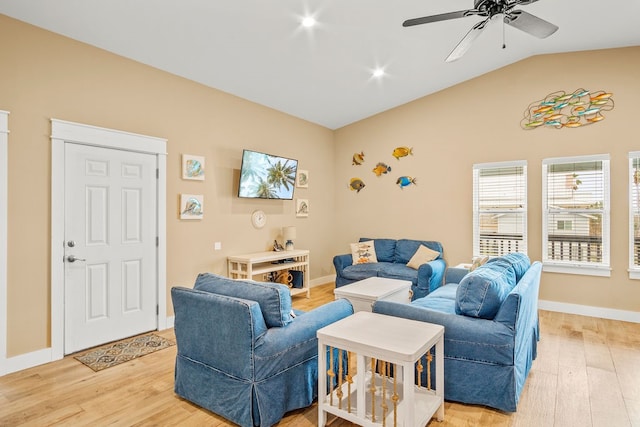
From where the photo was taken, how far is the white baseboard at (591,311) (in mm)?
4328

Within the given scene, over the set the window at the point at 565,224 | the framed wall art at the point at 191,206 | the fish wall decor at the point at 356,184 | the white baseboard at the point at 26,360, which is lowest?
the white baseboard at the point at 26,360

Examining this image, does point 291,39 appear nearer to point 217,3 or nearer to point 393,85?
point 217,3

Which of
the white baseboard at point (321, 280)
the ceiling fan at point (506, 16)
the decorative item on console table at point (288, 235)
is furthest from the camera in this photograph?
the white baseboard at point (321, 280)

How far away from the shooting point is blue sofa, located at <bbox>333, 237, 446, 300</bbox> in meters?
4.83

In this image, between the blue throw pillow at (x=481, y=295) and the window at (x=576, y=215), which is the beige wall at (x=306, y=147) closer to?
the window at (x=576, y=215)

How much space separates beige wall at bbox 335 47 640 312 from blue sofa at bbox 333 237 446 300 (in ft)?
0.88

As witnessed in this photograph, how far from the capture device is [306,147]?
6.17 m

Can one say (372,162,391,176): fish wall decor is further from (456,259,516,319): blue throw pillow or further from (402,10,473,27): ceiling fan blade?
(456,259,516,319): blue throw pillow

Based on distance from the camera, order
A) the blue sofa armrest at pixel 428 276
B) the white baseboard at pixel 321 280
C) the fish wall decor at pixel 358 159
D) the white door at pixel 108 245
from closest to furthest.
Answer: the white door at pixel 108 245, the blue sofa armrest at pixel 428 276, the white baseboard at pixel 321 280, the fish wall decor at pixel 358 159

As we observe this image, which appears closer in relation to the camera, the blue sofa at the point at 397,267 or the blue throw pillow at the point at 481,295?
the blue throw pillow at the point at 481,295

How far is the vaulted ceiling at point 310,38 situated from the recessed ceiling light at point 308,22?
0.06 meters

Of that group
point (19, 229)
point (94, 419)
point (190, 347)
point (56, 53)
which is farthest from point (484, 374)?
point (56, 53)

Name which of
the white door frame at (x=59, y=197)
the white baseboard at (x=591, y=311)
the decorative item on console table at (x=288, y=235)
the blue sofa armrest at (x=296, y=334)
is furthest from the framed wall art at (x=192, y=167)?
the white baseboard at (x=591, y=311)

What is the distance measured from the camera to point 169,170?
4.12 meters
